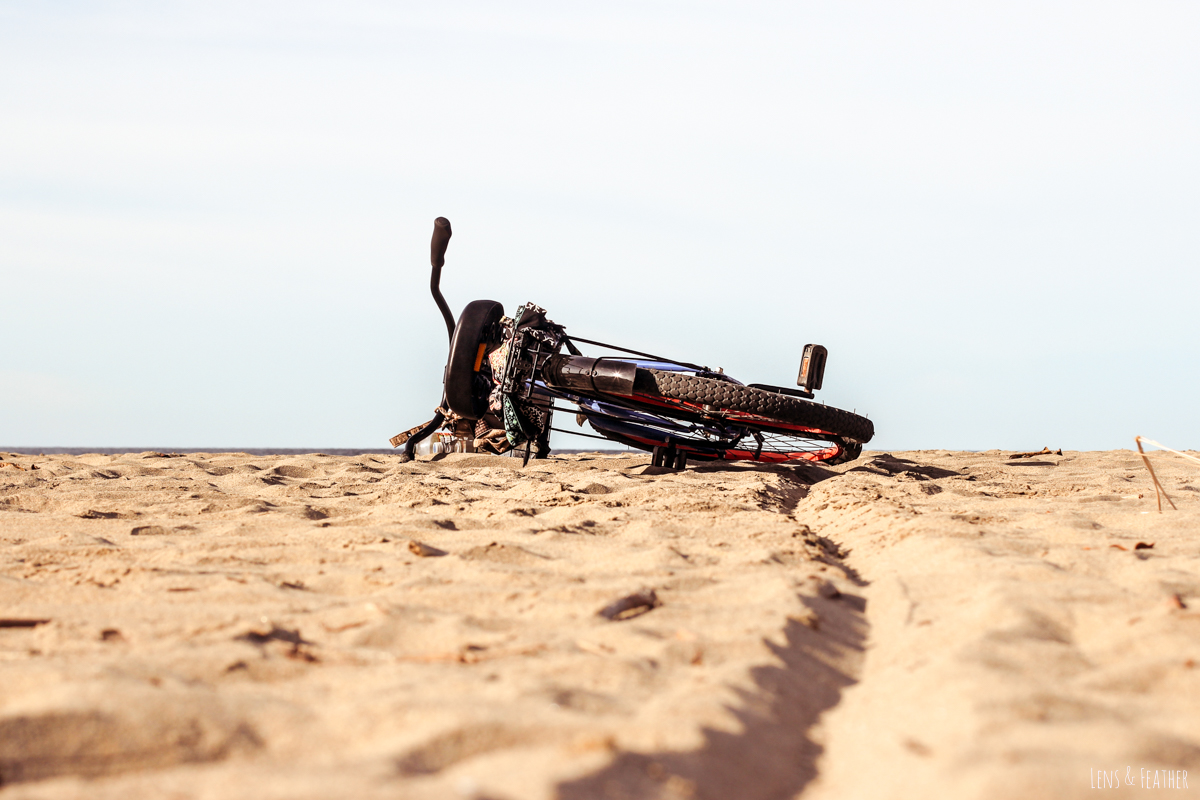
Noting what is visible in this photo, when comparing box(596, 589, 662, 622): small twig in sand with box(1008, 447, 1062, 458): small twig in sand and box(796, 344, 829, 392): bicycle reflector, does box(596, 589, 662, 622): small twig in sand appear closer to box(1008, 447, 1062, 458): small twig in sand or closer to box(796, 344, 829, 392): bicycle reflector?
box(796, 344, 829, 392): bicycle reflector

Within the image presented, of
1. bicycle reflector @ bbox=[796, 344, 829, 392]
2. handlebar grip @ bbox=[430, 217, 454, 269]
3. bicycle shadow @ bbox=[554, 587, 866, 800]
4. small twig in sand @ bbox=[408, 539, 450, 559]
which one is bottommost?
small twig in sand @ bbox=[408, 539, 450, 559]

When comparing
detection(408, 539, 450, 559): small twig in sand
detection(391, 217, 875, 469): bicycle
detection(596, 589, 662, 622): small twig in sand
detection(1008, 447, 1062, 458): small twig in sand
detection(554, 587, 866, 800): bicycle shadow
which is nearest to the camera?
detection(554, 587, 866, 800): bicycle shadow

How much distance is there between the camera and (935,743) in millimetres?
1606

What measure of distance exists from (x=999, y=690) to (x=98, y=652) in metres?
2.02

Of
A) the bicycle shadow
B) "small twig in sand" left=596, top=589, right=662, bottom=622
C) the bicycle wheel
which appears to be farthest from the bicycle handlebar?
the bicycle shadow

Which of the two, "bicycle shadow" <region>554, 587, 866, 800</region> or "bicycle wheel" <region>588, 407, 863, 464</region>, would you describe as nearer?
"bicycle shadow" <region>554, 587, 866, 800</region>

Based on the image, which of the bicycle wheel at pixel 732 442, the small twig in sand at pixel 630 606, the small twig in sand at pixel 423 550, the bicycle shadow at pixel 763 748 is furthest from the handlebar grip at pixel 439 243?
the bicycle shadow at pixel 763 748

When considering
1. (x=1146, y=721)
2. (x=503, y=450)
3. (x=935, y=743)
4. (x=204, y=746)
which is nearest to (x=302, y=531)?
(x=204, y=746)

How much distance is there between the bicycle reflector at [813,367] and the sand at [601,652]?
1.96 metres

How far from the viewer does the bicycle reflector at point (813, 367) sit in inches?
241

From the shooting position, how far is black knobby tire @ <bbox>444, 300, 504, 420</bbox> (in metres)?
6.28

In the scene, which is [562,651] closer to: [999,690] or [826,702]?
[826,702]

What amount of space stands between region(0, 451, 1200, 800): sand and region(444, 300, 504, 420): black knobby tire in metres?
2.21

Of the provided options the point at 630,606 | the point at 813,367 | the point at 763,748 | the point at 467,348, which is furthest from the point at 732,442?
the point at 763,748
